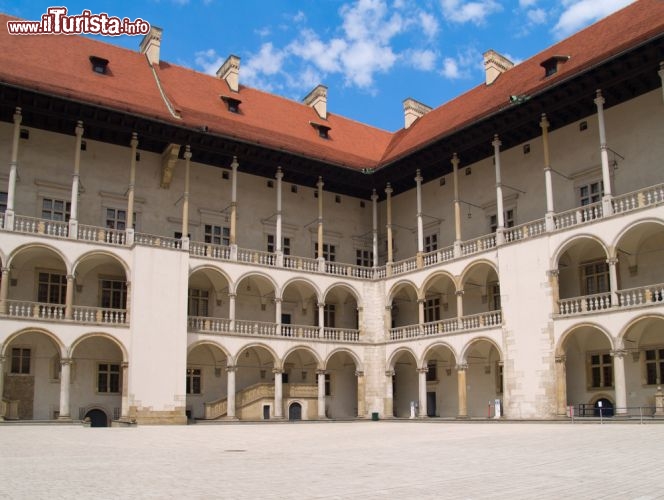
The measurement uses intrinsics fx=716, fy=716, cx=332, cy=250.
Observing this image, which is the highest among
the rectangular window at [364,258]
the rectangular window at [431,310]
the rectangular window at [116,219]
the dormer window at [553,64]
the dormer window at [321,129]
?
the dormer window at [321,129]

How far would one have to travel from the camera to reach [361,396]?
98.5ft

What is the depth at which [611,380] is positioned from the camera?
23.1 m

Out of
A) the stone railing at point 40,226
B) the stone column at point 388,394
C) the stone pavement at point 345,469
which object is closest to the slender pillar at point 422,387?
the stone column at point 388,394

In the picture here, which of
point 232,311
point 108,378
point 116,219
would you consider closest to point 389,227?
point 232,311

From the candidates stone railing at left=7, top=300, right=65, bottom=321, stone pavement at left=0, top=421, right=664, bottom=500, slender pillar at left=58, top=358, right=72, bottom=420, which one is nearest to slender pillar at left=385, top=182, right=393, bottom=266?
stone railing at left=7, top=300, right=65, bottom=321

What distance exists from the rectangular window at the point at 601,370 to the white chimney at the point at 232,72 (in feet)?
66.4

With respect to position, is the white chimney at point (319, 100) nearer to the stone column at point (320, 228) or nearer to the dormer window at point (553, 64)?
the stone column at point (320, 228)

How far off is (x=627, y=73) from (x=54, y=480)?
20.1m

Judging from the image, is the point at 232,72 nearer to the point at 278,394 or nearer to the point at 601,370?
the point at 278,394

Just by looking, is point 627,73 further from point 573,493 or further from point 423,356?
point 573,493

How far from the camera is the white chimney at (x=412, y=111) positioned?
3728cm

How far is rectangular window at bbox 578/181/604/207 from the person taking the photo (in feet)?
79.1

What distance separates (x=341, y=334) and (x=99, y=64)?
1473cm

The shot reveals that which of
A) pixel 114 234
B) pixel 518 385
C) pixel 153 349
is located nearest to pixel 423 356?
pixel 518 385
